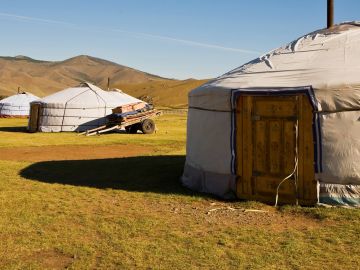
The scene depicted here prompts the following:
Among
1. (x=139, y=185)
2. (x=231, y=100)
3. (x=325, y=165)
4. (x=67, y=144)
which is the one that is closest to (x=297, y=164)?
(x=325, y=165)

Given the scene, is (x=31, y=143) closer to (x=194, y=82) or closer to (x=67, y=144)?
(x=67, y=144)

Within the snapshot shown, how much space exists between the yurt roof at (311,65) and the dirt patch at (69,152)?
22.5 feet

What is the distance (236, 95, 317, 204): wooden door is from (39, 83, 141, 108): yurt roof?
16664mm

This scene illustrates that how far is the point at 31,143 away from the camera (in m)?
18.9

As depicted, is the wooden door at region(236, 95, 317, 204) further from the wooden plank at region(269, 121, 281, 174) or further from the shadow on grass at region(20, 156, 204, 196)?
the shadow on grass at region(20, 156, 204, 196)

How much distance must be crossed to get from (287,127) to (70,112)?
1761cm

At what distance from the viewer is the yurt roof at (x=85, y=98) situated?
78.7ft

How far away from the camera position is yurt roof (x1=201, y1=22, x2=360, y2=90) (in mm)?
7874

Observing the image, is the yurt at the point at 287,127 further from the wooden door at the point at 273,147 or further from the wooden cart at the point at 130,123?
the wooden cart at the point at 130,123

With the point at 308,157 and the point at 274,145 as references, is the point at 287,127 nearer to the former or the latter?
the point at 274,145

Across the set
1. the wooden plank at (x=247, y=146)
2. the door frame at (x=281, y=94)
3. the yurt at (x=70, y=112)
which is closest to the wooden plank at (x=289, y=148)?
the door frame at (x=281, y=94)

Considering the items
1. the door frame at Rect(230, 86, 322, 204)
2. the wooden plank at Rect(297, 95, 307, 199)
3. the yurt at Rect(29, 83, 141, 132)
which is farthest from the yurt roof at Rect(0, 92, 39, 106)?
the wooden plank at Rect(297, 95, 307, 199)

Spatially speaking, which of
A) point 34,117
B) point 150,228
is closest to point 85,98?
point 34,117

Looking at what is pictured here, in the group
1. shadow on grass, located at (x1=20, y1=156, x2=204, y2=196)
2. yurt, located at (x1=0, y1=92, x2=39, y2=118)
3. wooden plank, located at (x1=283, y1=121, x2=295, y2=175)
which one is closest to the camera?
wooden plank, located at (x1=283, y1=121, x2=295, y2=175)
